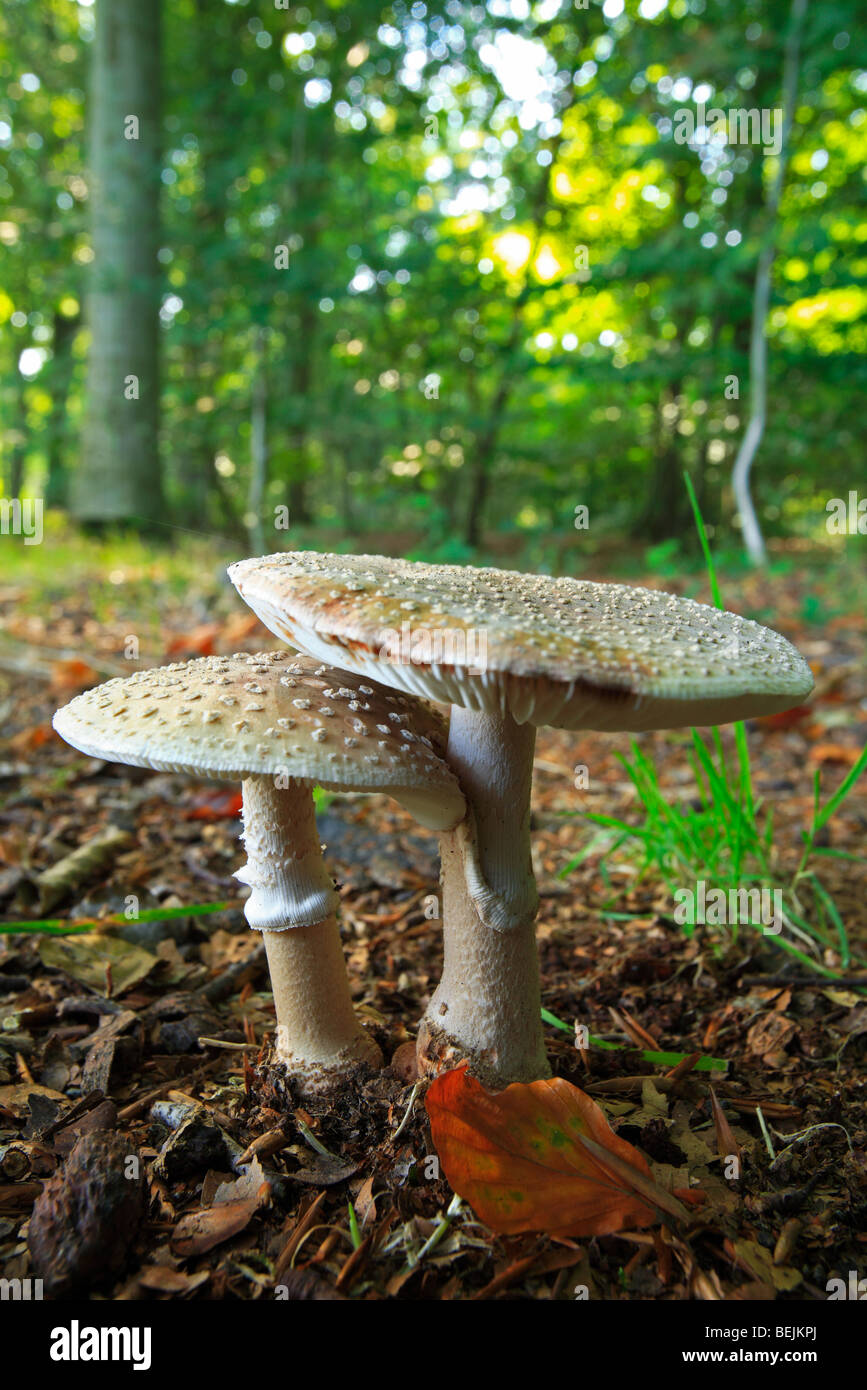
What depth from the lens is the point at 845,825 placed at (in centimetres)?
374

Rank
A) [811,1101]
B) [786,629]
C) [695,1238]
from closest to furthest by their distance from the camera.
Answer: [695,1238], [811,1101], [786,629]

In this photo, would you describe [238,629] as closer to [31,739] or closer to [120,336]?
[31,739]

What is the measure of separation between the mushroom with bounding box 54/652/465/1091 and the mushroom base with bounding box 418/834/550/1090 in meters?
0.22

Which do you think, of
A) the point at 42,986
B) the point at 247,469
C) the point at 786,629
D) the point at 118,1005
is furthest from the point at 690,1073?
the point at 247,469

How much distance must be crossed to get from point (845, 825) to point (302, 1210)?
3.07m

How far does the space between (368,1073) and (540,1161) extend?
557mm

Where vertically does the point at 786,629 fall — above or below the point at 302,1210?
above

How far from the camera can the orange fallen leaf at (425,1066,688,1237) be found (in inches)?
60.7

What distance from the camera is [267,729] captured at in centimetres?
151

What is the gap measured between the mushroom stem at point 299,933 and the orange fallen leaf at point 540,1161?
0.44 m

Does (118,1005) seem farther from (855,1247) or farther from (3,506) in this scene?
(3,506)

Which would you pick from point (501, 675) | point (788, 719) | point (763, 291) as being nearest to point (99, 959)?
point (501, 675)

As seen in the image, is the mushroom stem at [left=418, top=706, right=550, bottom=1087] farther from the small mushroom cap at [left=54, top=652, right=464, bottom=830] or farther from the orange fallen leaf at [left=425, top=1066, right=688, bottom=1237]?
the orange fallen leaf at [left=425, top=1066, right=688, bottom=1237]

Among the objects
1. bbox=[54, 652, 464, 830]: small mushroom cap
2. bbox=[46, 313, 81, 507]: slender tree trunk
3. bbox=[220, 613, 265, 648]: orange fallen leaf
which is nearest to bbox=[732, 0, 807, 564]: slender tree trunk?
bbox=[220, 613, 265, 648]: orange fallen leaf
